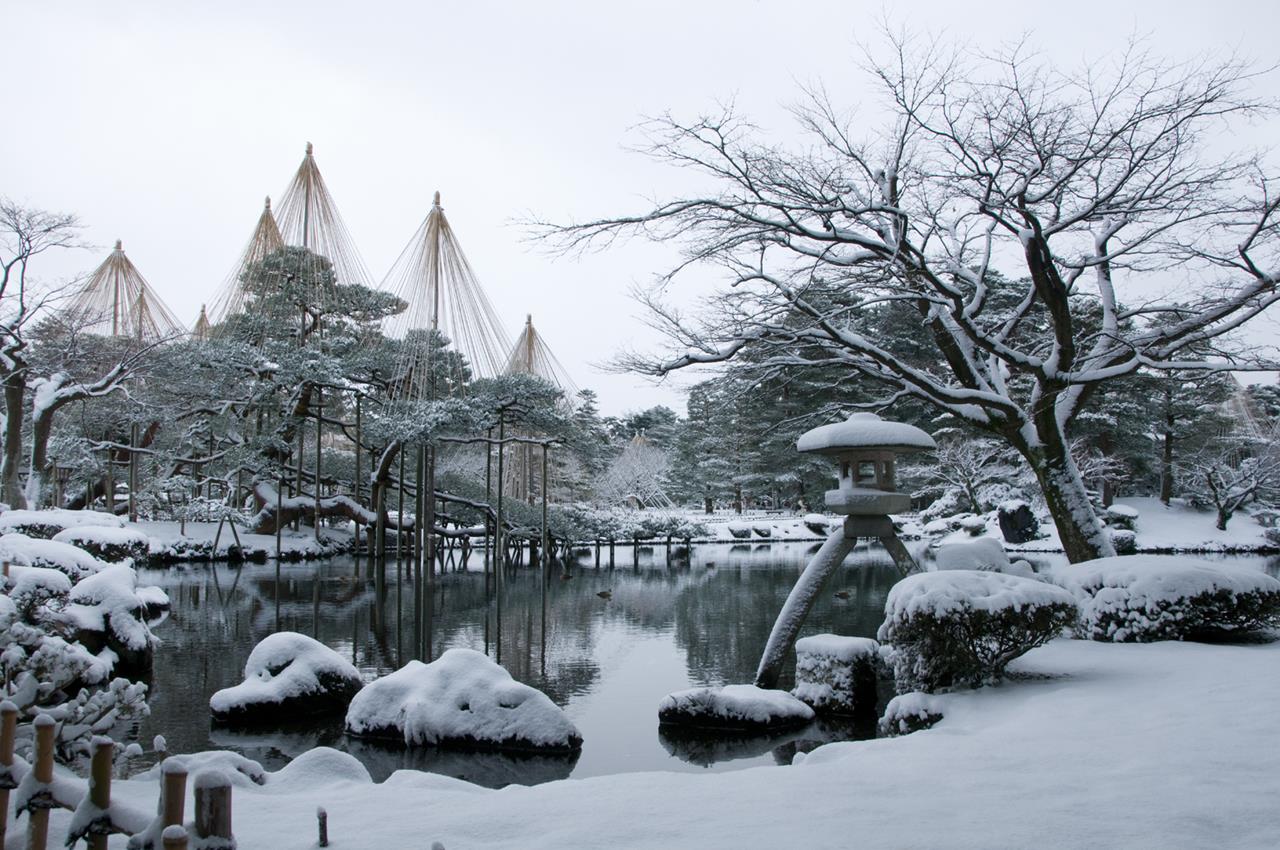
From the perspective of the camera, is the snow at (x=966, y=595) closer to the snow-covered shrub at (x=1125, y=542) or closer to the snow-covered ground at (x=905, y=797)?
the snow-covered ground at (x=905, y=797)

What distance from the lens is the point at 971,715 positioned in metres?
5.84

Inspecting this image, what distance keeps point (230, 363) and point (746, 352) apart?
1713 cm

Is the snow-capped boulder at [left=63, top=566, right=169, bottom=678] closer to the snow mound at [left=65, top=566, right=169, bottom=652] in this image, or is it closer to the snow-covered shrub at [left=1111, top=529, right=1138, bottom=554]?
the snow mound at [left=65, top=566, right=169, bottom=652]

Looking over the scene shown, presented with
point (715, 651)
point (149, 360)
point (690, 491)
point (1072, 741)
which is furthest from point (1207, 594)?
point (690, 491)

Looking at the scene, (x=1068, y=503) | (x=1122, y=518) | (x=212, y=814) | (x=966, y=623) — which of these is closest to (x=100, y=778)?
(x=212, y=814)

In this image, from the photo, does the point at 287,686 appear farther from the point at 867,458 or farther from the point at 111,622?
the point at 867,458

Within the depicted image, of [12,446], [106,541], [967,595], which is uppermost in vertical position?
[12,446]

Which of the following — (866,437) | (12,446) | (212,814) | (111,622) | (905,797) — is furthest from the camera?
(12,446)

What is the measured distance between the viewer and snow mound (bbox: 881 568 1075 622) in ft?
20.1

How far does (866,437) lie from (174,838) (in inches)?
286

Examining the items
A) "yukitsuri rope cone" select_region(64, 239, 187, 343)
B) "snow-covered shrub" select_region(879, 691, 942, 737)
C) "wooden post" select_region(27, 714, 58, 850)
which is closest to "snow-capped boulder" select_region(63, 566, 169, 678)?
"wooden post" select_region(27, 714, 58, 850)

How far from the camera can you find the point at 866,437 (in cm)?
856

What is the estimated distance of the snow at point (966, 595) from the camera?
6145mm

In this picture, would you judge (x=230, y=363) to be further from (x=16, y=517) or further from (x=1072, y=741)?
(x=1072, y=741)
